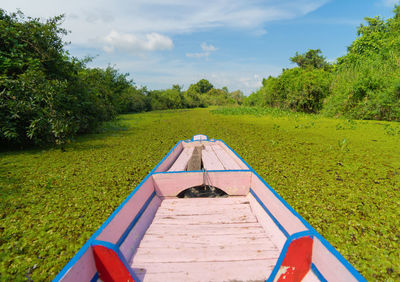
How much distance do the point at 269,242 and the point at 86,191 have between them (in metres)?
3.47

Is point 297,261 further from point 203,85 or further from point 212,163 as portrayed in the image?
point 203,85

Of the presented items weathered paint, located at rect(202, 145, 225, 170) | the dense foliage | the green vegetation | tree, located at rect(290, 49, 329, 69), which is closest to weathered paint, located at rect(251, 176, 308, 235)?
weathered paint, located at rect(202, 145, 225, 170)

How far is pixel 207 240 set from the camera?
170 centimetres

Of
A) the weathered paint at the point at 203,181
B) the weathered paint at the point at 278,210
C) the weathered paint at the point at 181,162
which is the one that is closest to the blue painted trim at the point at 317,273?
the weathered paint at the point at 278,210

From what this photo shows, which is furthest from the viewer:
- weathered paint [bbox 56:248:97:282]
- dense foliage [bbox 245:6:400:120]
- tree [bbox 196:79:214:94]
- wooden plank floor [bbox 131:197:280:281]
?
tree [bbox 196:79:214:94]

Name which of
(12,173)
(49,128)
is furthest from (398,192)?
(49,128)

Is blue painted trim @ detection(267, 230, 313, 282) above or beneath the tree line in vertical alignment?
beneath

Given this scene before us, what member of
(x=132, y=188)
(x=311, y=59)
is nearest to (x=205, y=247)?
(x=132, y=188)

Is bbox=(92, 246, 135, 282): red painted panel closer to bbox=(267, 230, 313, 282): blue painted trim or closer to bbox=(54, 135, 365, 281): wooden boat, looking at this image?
bbox=(54, 135, 365, 281): wooden boat

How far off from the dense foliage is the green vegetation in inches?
289

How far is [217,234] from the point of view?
5.85 feet

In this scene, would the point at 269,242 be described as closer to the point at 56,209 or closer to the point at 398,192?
the point at 56,209

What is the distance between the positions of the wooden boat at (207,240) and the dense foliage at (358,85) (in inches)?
545

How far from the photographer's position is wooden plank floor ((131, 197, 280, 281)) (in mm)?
1386
